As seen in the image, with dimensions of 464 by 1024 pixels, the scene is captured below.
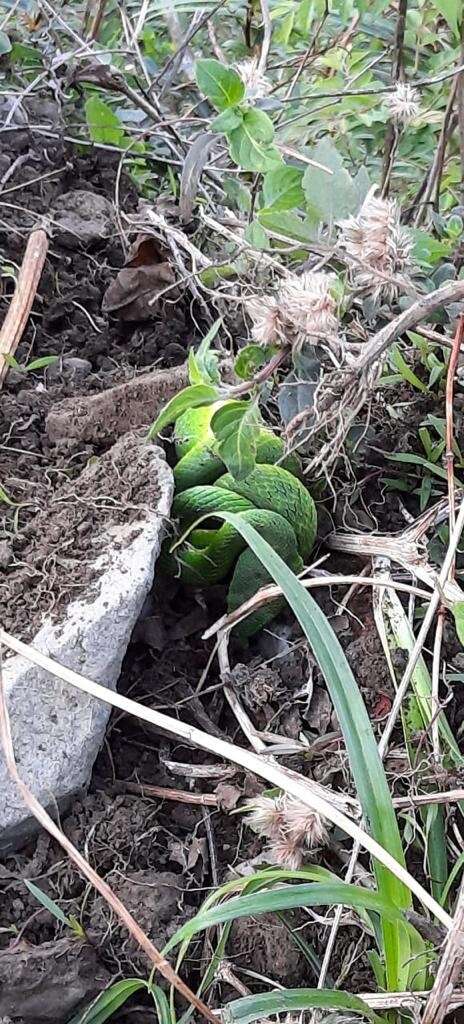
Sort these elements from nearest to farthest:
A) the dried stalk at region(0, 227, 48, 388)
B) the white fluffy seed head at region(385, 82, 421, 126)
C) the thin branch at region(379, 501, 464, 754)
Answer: the thin branch at region(379, 501, 464, 754), the white fluffy seed head at region(385, 82, 421, 126), the dried stalk at region(0, 227, 48, 388)

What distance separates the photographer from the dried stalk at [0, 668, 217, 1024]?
0.73 metres

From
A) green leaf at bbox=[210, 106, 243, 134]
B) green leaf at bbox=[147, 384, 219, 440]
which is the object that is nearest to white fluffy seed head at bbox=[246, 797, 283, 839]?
green leaf at bbox=[147, 384, 219, 440]

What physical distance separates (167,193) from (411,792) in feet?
3.53

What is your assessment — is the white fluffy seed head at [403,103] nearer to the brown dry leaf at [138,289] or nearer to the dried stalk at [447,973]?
the brown dry leaf at [138,289]

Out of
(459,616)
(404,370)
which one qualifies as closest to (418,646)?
(459,616)

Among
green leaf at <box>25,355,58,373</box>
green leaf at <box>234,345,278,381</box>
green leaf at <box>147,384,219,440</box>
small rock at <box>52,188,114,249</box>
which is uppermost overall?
small rock at <box>52,188,114,249</box>

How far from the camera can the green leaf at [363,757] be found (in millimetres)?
755

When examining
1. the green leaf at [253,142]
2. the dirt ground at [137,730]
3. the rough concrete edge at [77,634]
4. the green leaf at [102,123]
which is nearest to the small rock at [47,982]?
the dirt ground at [137,730]

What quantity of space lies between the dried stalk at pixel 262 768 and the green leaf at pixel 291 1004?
0.10 m

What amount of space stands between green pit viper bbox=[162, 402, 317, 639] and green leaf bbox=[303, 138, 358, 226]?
0.25m

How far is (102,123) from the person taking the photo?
1451 millimetres

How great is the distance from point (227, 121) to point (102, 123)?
587 mm

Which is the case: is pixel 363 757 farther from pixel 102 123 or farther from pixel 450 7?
pixel 102 123

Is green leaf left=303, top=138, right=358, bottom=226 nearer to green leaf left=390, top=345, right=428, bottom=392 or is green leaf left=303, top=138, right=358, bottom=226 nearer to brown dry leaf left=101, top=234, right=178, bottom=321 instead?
green leaf left=390, top=345, right=428, bottom=392
